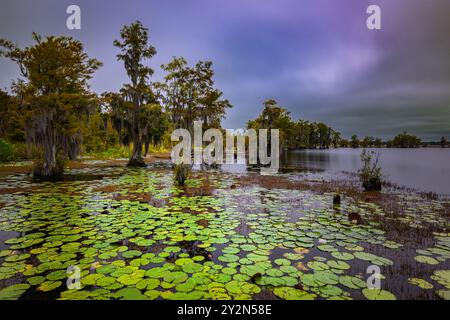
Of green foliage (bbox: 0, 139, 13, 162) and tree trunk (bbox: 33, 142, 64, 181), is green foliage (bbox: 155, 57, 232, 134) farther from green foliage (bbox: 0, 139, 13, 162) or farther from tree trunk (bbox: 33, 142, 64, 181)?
green foliage (bbox: 0, 139, 13, 162)

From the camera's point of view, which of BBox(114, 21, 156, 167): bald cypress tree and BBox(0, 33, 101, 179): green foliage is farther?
BBox(114, 21, 156, 167): bald cypress tree

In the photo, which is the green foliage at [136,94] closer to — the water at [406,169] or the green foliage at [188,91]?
the green foliage at [188,91]

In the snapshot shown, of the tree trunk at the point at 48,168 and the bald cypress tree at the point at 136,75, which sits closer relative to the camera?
the tree trunk at the point at 48,168

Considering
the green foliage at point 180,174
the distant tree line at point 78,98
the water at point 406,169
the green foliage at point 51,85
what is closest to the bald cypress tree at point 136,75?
the distant tree line at point 78,98

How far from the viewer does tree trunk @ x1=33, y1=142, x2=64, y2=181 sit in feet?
44.4

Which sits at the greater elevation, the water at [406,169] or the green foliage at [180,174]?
the green foliage at [180,174]

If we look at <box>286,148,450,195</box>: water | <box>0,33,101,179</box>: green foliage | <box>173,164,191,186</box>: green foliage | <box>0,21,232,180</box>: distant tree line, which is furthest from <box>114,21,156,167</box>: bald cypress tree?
<box>286,148,450,195</box>: water

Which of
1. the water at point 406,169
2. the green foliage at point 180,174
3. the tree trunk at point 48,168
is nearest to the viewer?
the green foliage at point 180,174

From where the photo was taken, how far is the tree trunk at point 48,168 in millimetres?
13547

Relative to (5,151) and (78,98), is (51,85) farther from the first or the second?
(5,151)

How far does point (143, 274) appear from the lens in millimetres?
3580

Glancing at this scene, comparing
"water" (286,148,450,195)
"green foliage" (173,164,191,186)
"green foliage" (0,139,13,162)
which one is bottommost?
"water" (286,148,450,195)

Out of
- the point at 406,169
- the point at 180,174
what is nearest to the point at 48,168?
the point at 180,174
